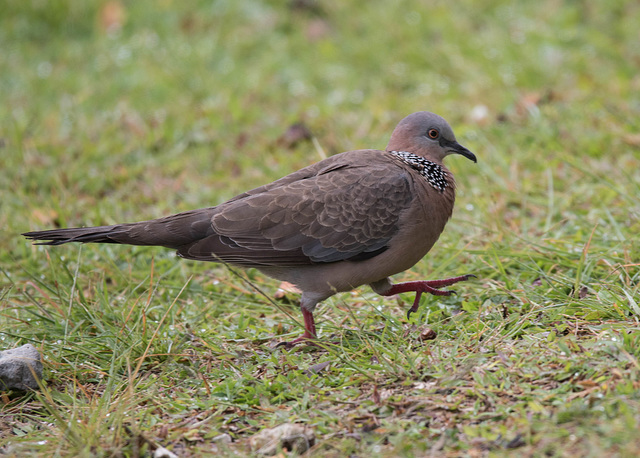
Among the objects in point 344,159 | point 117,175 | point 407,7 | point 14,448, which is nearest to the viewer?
point 14,448

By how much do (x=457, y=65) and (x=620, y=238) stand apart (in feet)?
12.0

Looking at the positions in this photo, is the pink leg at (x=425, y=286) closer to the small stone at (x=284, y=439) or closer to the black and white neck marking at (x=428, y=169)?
the black and white neck marking at (x=428, y=169)

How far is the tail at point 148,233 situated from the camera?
12.6ft

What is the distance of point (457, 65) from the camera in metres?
7.41

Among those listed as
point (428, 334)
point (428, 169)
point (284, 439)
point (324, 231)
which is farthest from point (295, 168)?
point (284, 439)

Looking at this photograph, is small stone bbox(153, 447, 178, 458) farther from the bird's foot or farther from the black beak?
the black beak

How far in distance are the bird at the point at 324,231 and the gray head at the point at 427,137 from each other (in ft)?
0.75

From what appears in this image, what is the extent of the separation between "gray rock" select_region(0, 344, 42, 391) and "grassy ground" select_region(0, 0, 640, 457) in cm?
9

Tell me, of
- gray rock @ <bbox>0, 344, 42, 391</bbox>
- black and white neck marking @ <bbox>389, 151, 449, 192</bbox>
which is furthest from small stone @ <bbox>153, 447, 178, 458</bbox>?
black and white neck marking @ <bbox>389, 151, 449, 192</bbox>

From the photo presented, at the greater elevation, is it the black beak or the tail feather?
the black beak

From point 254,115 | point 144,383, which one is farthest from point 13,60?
point 144,383

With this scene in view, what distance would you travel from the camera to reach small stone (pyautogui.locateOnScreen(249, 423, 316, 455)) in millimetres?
2877

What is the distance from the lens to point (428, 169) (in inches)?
160

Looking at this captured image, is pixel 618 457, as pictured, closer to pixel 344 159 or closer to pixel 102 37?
pixel 344 159
